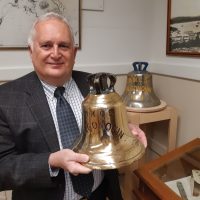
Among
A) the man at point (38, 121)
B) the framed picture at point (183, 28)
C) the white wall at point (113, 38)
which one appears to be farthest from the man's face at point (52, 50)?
the framed picture at point (183, 28)

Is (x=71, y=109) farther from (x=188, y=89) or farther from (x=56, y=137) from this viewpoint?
(x=188, y=89)

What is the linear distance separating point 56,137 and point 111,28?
967mm

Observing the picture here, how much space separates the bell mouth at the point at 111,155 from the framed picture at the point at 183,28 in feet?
2.95

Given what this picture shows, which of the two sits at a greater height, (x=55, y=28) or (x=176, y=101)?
(x=55, y=28)

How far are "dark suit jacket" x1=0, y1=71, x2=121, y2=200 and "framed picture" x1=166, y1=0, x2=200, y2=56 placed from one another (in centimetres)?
86

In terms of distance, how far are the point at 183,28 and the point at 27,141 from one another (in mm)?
1033

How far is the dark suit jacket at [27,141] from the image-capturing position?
749 mm

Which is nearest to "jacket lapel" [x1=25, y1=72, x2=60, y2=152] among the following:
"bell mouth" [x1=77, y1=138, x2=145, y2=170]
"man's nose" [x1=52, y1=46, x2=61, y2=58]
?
"man's nose" [x1=52, y1=46, x2=61, y2=58]

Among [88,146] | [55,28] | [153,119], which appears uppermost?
[55,28]

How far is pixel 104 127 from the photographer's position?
62 centimetres

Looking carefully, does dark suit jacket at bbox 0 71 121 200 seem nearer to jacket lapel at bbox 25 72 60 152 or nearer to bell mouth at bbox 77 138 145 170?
jacket lapel at bbox 25 72 60 152

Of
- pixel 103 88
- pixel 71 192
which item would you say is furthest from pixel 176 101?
pixel 103 88

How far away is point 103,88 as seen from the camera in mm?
613

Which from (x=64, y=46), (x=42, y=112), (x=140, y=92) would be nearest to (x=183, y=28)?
(x=140, y=92)
